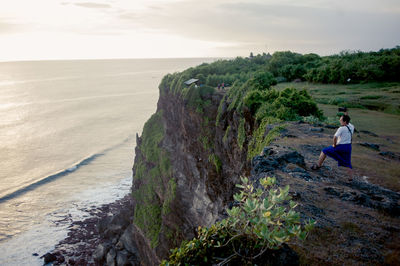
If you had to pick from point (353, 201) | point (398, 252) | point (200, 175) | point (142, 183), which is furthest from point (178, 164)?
point (398, 252)

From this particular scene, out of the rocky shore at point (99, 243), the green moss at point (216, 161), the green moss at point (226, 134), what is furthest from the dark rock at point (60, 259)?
the green moss at point (226, 134)

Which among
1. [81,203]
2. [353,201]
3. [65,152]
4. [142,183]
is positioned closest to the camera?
[353,201]

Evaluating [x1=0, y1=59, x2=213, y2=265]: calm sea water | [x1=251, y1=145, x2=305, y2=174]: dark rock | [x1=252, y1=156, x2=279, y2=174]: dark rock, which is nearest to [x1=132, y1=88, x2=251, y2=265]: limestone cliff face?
[x1=251, y1=145, x2=305, y2=174]: dark rock

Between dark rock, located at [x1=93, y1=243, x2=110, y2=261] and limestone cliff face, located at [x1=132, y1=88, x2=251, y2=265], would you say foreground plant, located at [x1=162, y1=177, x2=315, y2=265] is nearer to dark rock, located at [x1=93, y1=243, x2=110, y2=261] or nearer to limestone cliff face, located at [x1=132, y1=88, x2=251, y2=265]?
limestone cliff face, located at [x1=132, y1=88, x2=251, y2=265]

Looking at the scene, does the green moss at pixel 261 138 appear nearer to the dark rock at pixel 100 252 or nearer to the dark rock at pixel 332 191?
the dark rock at pixel 332 191

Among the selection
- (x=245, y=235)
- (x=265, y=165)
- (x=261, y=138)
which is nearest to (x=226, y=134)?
(x=261, y=138)

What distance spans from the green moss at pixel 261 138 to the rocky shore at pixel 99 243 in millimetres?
18632

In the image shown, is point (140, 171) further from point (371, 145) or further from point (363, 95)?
point (371, 145)

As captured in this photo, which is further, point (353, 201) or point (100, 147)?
point (100, 147)

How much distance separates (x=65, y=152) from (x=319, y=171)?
158 ft

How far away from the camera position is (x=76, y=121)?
213ft

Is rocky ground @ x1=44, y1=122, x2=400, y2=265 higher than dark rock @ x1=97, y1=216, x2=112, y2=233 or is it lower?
higher

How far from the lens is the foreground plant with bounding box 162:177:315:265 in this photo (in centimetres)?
348

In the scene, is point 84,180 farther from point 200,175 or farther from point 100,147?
point 200,175
